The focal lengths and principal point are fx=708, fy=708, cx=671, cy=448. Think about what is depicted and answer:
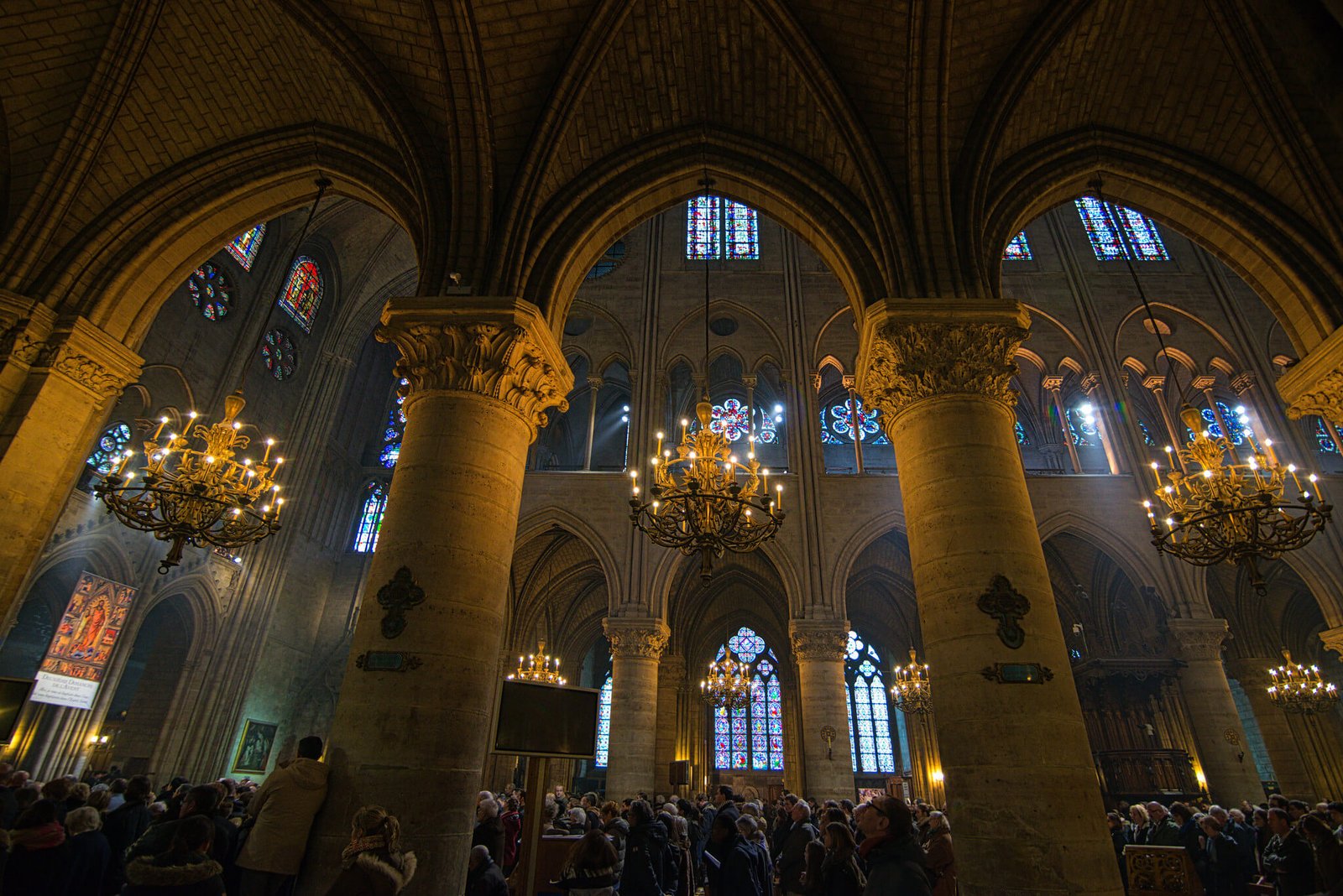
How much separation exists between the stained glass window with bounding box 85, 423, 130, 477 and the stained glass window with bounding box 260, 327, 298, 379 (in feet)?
13.7

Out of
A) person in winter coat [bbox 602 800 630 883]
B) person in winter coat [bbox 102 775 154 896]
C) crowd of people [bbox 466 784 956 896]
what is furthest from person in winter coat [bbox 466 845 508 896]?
person in winter coat [bbox 102 775 154 896]

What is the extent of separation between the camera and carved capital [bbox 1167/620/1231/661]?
14844 millimetres

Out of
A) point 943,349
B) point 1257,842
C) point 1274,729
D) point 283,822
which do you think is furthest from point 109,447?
point 1274,729

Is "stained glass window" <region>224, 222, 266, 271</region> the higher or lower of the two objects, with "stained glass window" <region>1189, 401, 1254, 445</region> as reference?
higher

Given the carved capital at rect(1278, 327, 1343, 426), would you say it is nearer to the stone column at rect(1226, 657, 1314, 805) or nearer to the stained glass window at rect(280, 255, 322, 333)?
the stone column at rect(1226, 657, 1314, 805)

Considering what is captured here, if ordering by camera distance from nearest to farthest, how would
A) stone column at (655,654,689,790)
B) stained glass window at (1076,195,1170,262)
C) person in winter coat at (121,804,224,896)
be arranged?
person in winter coat at (121,804,224,896), stone column at (655,654,689,790), stained glass window at (1076,195,1170,262)

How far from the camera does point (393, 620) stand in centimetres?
567

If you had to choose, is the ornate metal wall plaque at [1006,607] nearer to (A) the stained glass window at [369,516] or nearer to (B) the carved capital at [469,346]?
(B) the carved capital at [469,346]

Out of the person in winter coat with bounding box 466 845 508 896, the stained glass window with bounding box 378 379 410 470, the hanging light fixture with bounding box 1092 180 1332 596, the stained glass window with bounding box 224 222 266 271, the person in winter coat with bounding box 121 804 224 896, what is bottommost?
the person in winter coat with bounding box 466 845 508 896

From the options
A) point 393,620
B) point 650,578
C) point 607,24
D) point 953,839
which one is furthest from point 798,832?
point 650,578

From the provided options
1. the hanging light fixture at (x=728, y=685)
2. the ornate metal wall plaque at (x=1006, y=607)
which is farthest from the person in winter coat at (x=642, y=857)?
the hanging light fixture at (x=728, y=685)

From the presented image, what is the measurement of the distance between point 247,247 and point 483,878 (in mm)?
18391

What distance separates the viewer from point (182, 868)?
3.38 metres

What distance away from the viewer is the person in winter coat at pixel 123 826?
17.6 ft
